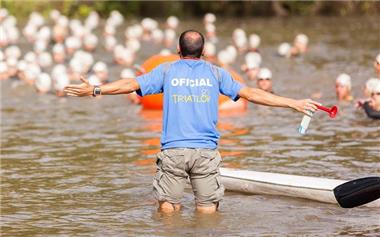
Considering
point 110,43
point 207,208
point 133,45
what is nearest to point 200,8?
point 110,43

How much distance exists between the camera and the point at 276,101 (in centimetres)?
956

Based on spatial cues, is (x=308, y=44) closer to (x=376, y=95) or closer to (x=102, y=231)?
(x=376, y=95)

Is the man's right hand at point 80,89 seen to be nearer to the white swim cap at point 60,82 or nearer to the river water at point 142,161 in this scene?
the river water at point 142,161

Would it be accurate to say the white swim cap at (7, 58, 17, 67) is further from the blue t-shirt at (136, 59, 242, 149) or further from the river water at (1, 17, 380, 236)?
the blue t-shirt at (136, 59, 242, 149)

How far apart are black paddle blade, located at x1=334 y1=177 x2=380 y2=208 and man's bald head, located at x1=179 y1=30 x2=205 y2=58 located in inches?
75.1

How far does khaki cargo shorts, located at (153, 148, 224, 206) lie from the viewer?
9719mm

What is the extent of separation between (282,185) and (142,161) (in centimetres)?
297

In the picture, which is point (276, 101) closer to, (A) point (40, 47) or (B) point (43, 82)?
(B) point (43, 82)

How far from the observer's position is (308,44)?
28141 mm

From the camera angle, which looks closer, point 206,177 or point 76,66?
point 206,177

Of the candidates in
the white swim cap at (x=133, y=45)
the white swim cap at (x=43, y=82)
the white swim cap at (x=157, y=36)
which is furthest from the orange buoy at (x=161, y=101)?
the white swim cap at (x=157, y=36)

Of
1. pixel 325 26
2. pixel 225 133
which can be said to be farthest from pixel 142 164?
pixel 325 26

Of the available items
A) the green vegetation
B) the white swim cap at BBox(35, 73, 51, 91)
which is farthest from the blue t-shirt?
the green vegetation

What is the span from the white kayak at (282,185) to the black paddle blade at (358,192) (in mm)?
533
